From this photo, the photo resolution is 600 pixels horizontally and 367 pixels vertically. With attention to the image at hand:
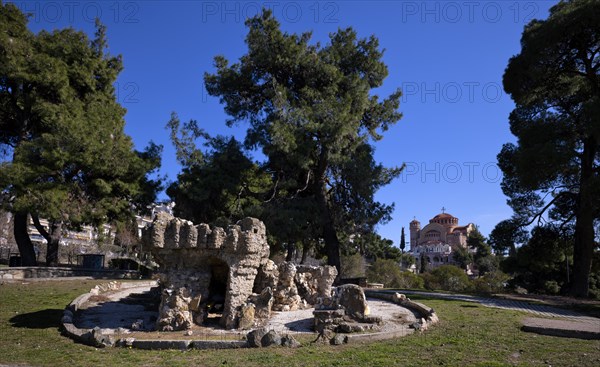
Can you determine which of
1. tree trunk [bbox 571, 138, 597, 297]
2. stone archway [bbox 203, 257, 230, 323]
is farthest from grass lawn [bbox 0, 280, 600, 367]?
tree trunk [bbox 571, 138, 597, 297]

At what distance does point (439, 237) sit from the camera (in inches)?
4382

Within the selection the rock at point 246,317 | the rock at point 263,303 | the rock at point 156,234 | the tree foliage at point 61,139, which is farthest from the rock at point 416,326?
the tree foliage at point 61,139

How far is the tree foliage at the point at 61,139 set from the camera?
25.0m

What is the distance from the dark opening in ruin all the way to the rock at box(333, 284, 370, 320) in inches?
131

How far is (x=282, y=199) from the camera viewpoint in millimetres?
25797

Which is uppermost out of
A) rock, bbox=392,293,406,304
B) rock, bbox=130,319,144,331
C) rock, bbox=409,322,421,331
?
rock, bbox=392,293,406,304

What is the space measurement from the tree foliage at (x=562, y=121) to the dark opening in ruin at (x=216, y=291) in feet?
51.4

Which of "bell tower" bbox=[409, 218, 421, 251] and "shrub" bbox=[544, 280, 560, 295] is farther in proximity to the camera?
"bell tower" bbox=[409, 218, 421, 251]

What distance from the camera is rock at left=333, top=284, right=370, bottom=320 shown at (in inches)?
477

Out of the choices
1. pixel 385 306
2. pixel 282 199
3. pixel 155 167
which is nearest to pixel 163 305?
pixel 385 306

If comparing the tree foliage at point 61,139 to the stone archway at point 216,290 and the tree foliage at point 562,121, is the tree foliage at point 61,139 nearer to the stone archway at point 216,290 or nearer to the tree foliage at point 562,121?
the stone archway at point 216,290

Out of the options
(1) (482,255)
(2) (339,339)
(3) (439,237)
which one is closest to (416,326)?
(2) (339,339)

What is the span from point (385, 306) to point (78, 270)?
62.2 ft

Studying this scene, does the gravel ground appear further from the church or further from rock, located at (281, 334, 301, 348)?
the church
